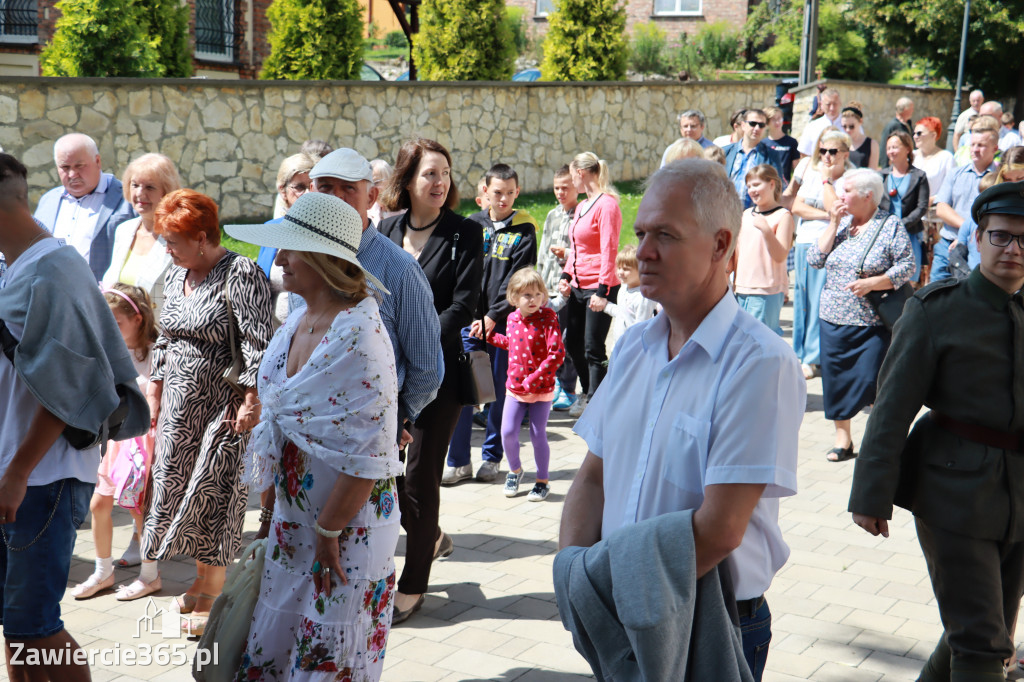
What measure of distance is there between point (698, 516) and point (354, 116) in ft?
49.5

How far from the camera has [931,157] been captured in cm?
1188

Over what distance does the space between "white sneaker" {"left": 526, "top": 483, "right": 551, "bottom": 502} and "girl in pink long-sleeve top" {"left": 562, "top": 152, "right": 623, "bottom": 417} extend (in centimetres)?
167

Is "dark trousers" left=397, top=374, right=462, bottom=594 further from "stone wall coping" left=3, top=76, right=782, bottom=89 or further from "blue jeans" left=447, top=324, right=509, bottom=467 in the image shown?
"stone wall coping" left=3, top=76, right=782, bottom=89

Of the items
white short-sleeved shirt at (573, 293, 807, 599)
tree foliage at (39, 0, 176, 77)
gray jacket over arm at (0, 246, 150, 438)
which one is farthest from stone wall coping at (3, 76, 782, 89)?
white short-sleeved shirt at (573, 293, 807, 599)

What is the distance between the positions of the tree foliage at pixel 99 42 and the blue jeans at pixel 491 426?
9.00 metres

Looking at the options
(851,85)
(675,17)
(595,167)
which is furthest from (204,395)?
(675,17)

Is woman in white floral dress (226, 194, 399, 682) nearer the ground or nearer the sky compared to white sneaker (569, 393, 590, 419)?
nearer the sky

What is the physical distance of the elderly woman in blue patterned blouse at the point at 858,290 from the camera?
24.4 feet

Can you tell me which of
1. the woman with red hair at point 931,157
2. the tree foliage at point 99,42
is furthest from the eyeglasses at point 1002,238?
the tree foliage at point 99,42

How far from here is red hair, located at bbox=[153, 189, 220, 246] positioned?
185 inches

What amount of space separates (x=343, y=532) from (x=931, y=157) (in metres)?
10.5

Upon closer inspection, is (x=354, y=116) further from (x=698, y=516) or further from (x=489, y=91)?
(x=698, y=516)

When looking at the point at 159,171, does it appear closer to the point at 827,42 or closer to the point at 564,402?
the point at 564,402

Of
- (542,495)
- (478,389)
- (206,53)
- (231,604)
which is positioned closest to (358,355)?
(231,604)
